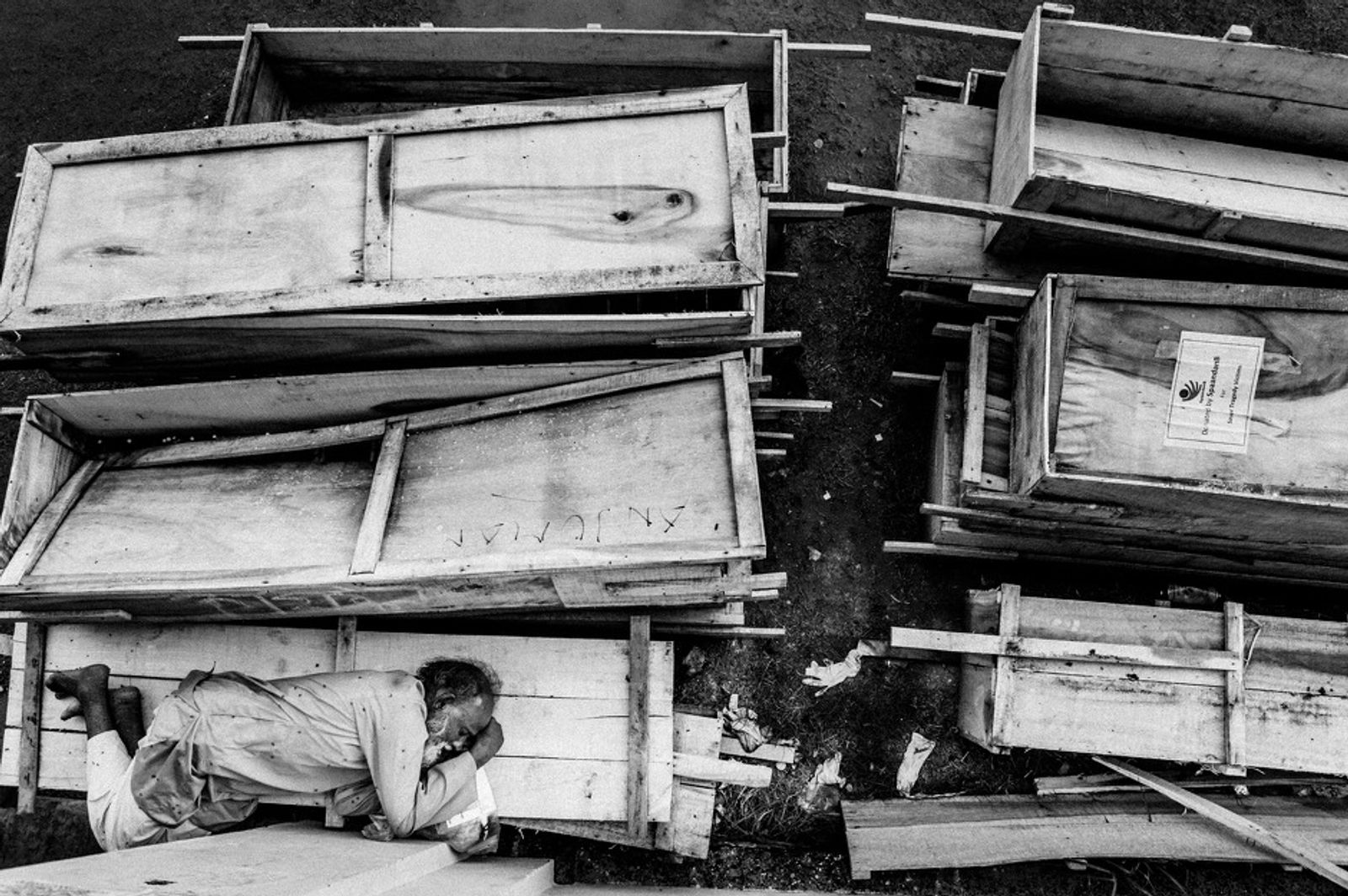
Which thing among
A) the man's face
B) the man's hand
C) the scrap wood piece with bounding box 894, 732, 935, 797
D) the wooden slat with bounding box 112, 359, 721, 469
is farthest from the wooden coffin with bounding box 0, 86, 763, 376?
the scrap wood piece with bounding box 894, 732, 935, 797

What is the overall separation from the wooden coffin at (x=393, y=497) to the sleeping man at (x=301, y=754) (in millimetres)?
333

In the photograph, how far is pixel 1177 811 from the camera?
4.14m

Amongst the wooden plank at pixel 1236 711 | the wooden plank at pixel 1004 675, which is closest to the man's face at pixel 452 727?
the wooden plank at pixel 1004 675

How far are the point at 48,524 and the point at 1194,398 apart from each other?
14.4 ft

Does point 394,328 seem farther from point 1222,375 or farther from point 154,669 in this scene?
point 1222,375

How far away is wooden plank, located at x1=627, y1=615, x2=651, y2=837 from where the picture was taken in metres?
3.89

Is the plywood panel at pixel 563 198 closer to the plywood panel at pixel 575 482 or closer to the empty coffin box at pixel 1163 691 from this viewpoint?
the plywood panel at pixel 575 482

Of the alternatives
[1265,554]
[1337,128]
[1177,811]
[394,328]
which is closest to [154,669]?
[394,328]

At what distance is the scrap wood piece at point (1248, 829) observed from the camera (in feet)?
12.7

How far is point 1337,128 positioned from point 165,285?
15.8 ft

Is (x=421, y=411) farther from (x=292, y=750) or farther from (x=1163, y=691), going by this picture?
(x=1163, y=691)

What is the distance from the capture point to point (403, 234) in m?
3.53

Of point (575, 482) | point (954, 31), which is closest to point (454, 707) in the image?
point (575, 482)

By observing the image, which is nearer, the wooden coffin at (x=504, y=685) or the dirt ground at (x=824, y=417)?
the wooden coffin at (x=504, y=685)
